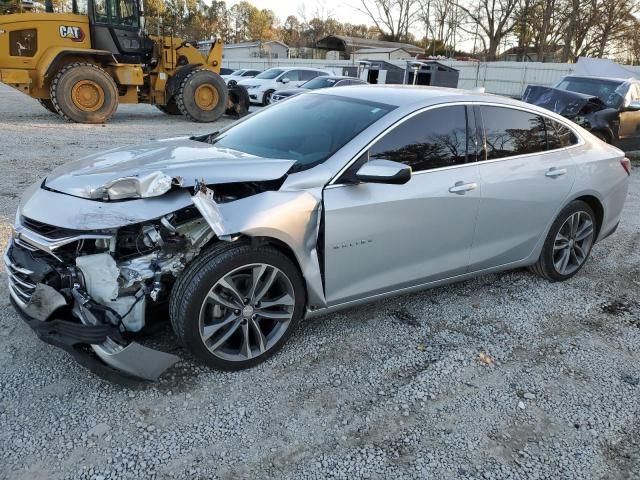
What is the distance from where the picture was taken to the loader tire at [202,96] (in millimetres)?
13570

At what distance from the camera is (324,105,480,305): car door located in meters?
3.16

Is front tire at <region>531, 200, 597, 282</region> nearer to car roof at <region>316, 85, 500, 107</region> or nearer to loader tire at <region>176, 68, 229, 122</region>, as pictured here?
car roof at <region>316, 85, 500, 107</region>

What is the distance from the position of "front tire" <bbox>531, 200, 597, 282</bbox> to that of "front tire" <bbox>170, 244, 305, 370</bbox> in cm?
241

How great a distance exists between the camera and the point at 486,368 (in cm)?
328

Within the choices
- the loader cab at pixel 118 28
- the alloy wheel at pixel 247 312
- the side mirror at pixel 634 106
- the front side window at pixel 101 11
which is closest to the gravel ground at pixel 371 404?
the alloy wheel at pixel 247 312

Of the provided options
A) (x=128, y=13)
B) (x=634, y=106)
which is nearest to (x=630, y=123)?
(x=634, y=106)

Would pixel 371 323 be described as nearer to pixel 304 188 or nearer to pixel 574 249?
pixel 304 188

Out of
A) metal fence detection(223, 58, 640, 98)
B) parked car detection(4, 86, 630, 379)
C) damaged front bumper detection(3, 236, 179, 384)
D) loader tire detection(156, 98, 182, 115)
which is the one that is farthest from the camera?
metal fence detection(223, 58, 640, 98)

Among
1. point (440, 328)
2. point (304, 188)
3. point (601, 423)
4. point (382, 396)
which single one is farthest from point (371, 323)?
point (601, 423)

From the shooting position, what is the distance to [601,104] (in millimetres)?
10133

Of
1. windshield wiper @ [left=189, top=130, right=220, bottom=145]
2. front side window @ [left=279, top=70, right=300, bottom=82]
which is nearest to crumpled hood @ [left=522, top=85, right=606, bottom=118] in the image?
windshield wiper @ [left=189, top=130, right=220, bottom=145]

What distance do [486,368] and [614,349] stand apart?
3.33 ft

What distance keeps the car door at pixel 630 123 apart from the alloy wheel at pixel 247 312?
9.58 metres

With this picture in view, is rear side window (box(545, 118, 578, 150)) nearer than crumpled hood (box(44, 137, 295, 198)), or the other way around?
crumpled hood (box(44, 137, 295, 198))
